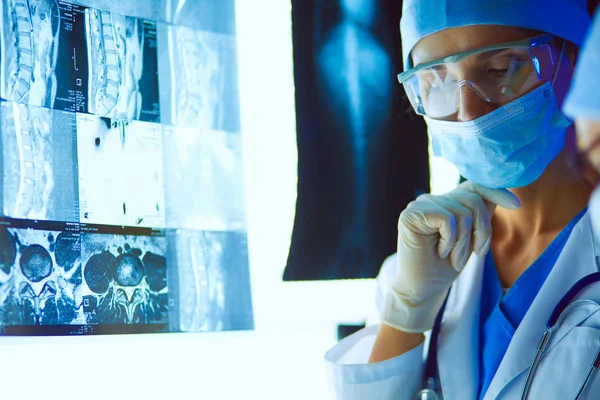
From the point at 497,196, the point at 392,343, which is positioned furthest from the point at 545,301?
the point at 392,343

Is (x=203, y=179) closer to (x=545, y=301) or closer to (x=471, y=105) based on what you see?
(x=471, y=105)

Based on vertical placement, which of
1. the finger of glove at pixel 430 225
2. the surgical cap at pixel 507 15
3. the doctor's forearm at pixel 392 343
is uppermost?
the surgical cap at pixel 507 15

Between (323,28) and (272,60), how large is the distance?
17 cm

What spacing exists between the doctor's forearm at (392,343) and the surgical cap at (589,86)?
2.64 feet

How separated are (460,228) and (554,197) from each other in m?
0.24

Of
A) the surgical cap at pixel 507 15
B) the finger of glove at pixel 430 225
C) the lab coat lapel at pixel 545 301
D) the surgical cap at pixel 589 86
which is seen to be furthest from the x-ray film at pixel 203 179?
the surgical cap at pixel 589 86

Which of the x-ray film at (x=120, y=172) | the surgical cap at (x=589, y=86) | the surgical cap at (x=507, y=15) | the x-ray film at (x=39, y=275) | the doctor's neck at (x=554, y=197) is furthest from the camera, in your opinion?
the doctor's neck at (x=554, y=197)

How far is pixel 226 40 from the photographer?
133cm

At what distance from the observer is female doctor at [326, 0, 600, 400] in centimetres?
113

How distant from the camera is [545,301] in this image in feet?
3.78

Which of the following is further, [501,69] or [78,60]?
[501,69]

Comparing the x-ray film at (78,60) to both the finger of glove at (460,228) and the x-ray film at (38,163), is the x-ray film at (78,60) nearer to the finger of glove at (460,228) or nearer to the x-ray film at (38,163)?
the x-ray film at (38,163)

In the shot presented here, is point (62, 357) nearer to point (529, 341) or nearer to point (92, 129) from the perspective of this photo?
point (92, 129)

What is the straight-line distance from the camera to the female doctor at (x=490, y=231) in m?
1.13
